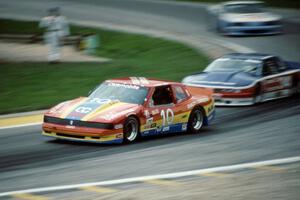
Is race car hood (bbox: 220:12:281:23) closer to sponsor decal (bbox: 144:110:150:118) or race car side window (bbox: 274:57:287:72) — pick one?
race car side window (bbox: 274:57:287:72)

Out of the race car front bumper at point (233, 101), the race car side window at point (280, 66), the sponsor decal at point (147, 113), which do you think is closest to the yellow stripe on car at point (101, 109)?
the sponsor decal at point (147, 113)

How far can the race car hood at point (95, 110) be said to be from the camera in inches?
569

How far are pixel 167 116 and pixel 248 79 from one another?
516 centimetres

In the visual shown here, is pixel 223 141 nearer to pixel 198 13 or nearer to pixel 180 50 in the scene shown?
pixel 180 50

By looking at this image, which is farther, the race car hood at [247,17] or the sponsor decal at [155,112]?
the race car hood at [247,17]

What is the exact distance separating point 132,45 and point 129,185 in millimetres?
20120

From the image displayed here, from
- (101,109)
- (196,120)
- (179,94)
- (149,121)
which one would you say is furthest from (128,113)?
(196,120)

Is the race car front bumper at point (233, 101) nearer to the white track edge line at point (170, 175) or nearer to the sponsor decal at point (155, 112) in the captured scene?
the sponsor decal at point (155, 112)

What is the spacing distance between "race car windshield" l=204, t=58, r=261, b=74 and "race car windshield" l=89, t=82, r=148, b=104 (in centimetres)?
584

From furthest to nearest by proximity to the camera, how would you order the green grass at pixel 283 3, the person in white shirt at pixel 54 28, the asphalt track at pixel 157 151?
the green grass at pixel 283 3 < the person in white shirt at pixel 54 28 < the asphalt track at pixel 157 151

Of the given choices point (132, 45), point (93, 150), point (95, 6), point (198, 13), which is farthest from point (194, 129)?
point (95, 6)

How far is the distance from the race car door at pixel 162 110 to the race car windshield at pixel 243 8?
18.3 metres

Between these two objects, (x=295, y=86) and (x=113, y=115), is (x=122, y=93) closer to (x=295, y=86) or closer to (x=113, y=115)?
(x=113, y=115)

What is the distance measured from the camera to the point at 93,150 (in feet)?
46.4
